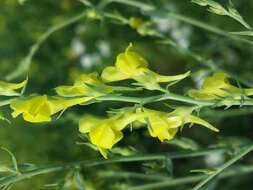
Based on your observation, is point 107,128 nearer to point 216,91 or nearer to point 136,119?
point 136,119

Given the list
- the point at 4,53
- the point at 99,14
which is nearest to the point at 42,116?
Result: the point at 99,14

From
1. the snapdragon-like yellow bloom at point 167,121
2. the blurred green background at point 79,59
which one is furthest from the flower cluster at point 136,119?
the blurred green background at point 79,59

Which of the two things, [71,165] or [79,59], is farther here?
[79,59]

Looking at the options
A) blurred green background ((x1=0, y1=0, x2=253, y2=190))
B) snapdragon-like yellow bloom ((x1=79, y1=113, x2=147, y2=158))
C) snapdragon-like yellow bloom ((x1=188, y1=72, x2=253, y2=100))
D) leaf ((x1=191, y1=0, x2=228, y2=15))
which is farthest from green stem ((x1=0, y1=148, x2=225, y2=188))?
blurred green background ((x1=0, y1=0, x2=253, y2=190))

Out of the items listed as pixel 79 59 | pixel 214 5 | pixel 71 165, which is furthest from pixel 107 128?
pixel 79 59

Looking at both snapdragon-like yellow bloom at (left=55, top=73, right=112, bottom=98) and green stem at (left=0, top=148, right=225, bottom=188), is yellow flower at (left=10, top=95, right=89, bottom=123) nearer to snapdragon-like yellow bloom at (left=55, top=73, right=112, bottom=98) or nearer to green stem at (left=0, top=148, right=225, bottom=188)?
snapdragon-like yellow bloom at (left=55, top=73, right=112, bottom=98)

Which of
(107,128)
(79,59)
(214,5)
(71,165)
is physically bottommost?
(79,59)

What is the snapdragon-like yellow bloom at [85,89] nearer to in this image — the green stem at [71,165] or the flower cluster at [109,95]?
the flower cluster at [109,95]
